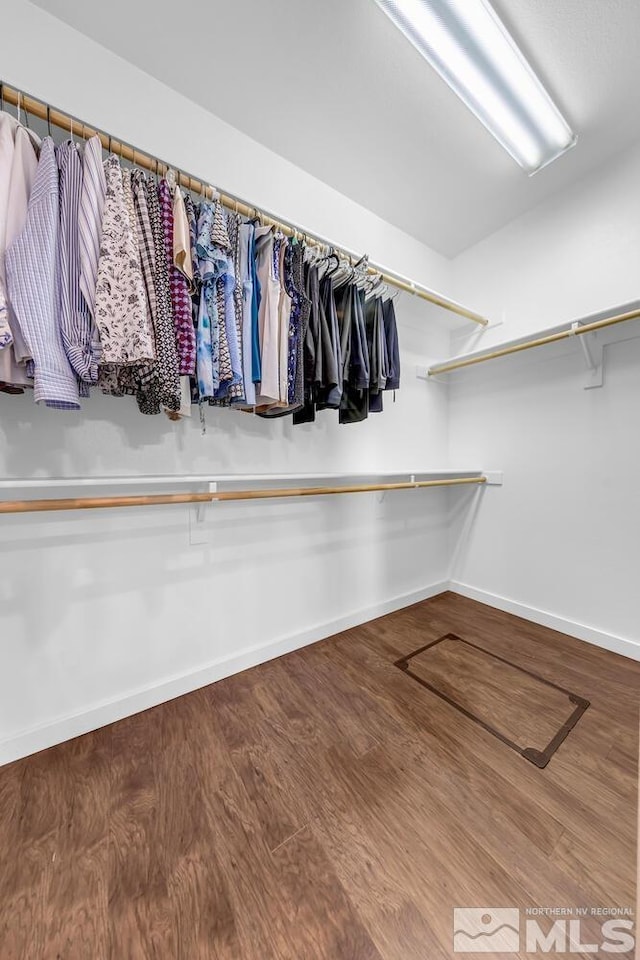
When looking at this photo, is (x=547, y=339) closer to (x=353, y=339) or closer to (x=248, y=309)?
(x=353, y=339)

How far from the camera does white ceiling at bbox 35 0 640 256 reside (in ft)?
4.03

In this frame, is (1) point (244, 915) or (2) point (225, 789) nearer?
(1) point (244, 915)

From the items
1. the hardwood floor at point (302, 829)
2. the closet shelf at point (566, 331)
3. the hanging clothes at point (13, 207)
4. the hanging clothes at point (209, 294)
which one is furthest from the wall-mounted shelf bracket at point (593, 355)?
the hanging clothes at point (13, 207)

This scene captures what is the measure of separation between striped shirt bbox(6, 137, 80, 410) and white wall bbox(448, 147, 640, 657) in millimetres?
2327

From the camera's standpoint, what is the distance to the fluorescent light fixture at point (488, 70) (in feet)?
3.76

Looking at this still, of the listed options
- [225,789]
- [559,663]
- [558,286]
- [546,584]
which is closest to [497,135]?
[558,286]

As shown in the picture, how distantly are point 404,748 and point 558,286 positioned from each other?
97.4 inches

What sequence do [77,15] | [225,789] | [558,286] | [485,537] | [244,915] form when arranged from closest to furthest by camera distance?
[244,915], [225,789], [77,15], [558,286], [485,537]

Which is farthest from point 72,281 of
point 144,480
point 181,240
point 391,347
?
point 391,347

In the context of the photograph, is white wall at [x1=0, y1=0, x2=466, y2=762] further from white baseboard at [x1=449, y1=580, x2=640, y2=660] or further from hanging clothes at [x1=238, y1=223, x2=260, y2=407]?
white baseboard at [x1=449, y1=580, x2=640, y2=660]

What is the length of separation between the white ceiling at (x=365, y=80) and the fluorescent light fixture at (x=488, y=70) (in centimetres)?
8

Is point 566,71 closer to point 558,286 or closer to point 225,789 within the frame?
point 558,286

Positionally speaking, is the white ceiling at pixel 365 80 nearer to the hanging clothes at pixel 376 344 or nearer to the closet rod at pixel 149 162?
the closet rod at pixel 149 162

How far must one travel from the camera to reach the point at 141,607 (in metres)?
1.43
